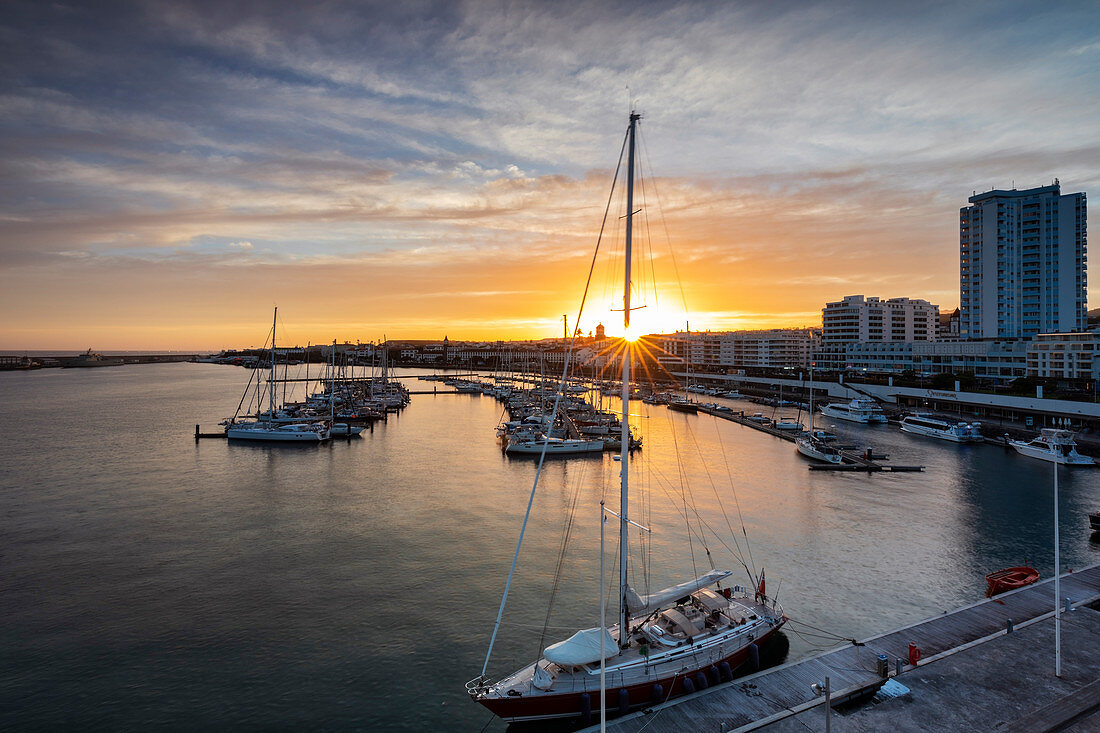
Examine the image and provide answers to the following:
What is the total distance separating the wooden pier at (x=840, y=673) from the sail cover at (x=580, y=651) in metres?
1.14

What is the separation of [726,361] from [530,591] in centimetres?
12764

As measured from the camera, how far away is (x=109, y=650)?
1489cm

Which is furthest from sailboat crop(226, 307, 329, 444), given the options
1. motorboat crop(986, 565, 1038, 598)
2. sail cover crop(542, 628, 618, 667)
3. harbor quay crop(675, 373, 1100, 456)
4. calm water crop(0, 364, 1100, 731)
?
harbor quay crop(675, 373, 1100, 456)

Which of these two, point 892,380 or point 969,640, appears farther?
point 892,380

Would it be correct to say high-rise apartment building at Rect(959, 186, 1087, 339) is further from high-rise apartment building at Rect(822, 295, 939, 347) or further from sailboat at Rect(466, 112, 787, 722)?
sailboat at Rect(466, 112, 787, 722)

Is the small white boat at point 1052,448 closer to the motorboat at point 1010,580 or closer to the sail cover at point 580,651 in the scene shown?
the motorboat at point 1010,580

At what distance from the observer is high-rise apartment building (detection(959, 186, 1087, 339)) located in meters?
78.8

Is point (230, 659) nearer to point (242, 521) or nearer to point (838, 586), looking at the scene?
point (242, 521)

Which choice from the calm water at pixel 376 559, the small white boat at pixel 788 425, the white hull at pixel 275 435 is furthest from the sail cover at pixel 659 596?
the small white boat at pixel 788 425

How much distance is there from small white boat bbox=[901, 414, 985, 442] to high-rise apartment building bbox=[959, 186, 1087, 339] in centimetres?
4290

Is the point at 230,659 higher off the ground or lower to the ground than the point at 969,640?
lower

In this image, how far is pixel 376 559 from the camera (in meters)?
21.3

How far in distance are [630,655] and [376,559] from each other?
1280cm

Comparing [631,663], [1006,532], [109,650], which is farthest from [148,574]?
[1006,532]
